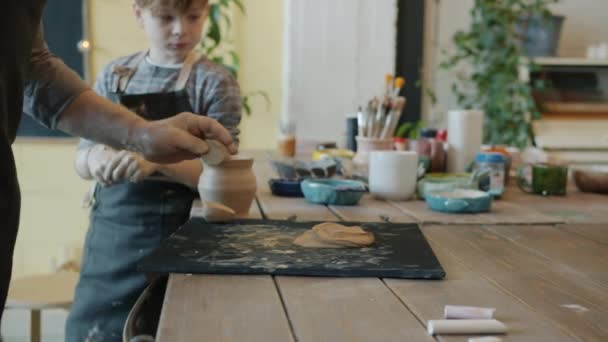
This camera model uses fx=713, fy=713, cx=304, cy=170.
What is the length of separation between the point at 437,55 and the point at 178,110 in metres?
2.33

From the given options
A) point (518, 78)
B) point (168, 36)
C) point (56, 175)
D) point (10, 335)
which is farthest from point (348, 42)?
point (10, 335)

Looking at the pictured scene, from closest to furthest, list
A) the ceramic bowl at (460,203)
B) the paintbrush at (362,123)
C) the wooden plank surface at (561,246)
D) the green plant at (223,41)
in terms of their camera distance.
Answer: the wooden plank surface at (561,246) → the ceramic bowl at (460,203) → the paintbrush at (362,123) → the green plant at (223,41)

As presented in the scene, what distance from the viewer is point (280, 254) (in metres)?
1.16

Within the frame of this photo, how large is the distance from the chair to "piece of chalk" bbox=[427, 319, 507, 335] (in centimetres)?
180

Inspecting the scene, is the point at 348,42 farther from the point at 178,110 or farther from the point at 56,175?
the point at 178,110

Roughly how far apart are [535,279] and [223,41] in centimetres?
275

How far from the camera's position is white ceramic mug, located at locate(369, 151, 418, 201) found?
1808mm

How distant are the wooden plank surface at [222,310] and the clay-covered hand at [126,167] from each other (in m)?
0.70

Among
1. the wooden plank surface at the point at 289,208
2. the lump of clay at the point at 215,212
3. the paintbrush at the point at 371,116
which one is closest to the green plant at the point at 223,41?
the paintbrush at the point at 371,116

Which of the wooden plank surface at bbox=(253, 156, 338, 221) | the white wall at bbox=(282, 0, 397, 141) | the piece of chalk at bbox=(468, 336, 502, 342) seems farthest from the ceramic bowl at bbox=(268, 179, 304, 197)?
the white wall at bbox=(282, 0, 397, 141)

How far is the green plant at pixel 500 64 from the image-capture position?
3.76 meters

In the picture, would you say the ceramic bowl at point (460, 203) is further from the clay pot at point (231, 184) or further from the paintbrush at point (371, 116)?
the paintbrush at point (371, 116)

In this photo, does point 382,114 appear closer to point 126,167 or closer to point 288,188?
point 288,188

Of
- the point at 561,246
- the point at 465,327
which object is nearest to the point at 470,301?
the point at 465,327
